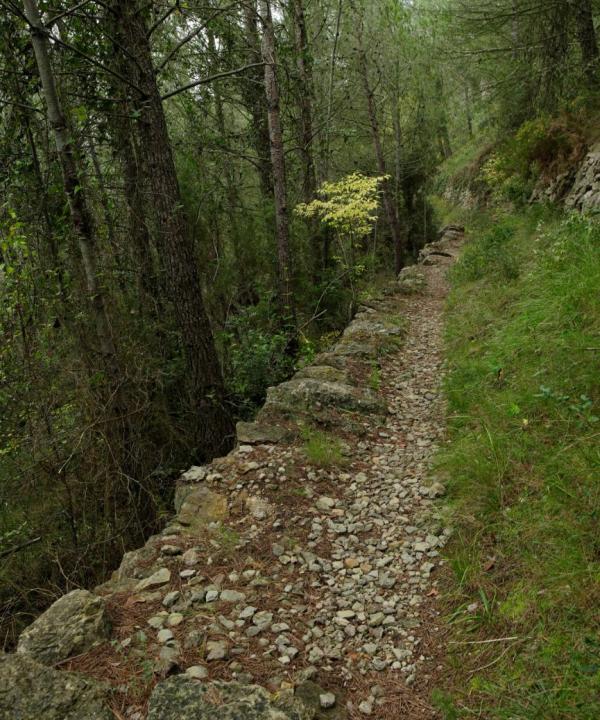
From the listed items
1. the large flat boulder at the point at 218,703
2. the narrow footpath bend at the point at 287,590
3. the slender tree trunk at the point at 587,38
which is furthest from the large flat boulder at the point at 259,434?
the slender tree trunk at the point at 587,38

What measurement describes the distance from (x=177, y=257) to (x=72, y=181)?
1484 millimetres

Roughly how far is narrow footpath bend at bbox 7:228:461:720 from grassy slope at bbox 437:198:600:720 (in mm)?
262

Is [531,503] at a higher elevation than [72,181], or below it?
below

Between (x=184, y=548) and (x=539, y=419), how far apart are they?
110 inches

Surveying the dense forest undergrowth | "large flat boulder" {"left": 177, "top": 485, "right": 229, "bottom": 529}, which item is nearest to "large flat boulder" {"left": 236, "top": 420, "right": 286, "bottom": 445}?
"large flat boulder" {"left": 177, "top": 485, "right": 229, "bottom": 529}

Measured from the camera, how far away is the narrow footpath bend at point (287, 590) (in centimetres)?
230

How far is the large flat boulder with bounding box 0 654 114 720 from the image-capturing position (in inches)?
80.5

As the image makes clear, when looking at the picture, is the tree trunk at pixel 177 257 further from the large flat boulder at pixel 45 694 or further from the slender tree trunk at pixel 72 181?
the large flat boulder at pixel 45 694

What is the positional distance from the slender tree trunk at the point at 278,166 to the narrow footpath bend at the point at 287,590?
3.85 meters

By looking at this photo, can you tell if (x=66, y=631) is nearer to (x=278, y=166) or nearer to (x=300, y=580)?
(x=300, y=580)

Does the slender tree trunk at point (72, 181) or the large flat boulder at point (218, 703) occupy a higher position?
the slender tree trunk at point (72, 181)

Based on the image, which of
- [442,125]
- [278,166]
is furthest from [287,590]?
[442,125]

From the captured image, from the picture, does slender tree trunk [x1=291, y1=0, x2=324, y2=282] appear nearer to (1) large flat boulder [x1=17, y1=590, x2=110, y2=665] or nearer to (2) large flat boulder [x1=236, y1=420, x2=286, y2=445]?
(2) large flat boulder [x1=236, y1=420, x2=286, y2=445]

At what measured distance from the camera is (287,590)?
302 centimetres
